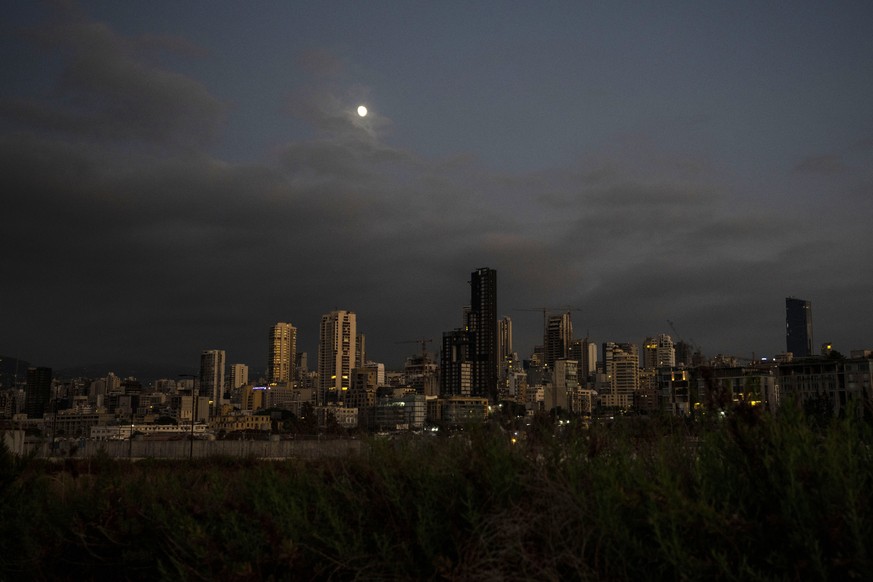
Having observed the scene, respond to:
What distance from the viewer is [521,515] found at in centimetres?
573

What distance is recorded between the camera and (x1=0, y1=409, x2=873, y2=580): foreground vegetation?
4641mm

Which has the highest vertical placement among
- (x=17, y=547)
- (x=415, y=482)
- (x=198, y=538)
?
(x=415, y=482)

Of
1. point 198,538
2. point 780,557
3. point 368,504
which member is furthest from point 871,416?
point 198,538

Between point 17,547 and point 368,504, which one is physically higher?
point 368,504

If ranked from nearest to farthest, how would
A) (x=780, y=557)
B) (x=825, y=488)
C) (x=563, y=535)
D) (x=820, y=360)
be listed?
(x=780, y=557) → (x=825, y=488) → (x=563, y=535) → (x=820, y=360)

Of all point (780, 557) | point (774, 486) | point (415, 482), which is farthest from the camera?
point (415, 482)

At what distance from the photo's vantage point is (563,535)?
5.52 meters

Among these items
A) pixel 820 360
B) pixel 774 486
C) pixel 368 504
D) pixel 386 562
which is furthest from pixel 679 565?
pixel 820 360

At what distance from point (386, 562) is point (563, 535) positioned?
4.51 ft

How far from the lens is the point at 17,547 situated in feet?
27.3

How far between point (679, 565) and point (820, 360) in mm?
111822

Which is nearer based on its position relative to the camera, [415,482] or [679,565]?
[679,565]

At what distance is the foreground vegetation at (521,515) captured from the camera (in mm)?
4641

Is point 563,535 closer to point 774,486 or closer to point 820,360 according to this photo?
point 774,486
